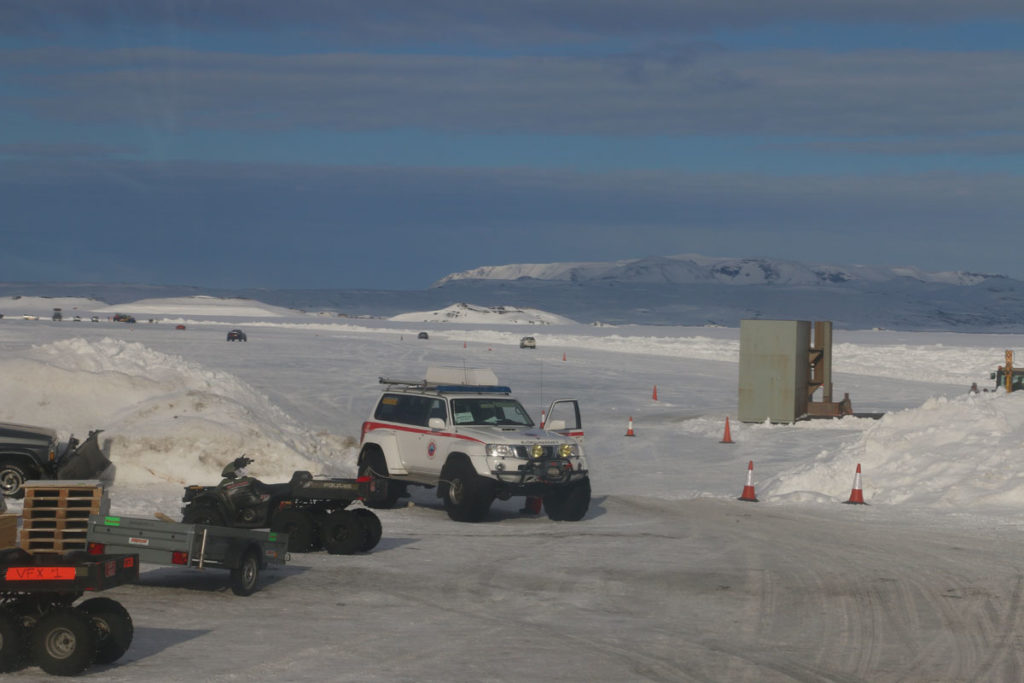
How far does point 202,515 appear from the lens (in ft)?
50.5

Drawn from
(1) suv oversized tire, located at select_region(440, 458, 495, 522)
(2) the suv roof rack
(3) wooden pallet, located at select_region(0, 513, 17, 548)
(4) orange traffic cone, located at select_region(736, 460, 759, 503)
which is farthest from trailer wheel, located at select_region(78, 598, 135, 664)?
(4) orange traffic cone, located at select_region(736, 460, 759, 503)

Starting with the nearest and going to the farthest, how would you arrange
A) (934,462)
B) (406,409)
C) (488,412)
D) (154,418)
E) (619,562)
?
(619,562) < (488,412) < (406,409) < (154,418) < (934,462)

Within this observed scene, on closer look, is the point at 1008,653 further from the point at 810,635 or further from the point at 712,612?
the point at 712,612

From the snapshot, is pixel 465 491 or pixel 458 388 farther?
pixel 458 388

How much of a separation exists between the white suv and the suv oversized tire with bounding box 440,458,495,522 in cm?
2

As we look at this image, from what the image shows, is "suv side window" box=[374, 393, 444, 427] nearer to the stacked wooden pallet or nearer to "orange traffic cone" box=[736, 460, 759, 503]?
"orange traffic cone" box=[736, 460, 759, 503]

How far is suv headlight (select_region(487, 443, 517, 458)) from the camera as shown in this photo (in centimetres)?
1906

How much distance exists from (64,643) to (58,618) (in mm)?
204

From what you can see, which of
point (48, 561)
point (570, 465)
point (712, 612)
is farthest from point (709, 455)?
point (48, 561)

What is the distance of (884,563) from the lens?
16.2 metres

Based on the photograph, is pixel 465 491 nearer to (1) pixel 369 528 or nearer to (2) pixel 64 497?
(1) pixel 369 528

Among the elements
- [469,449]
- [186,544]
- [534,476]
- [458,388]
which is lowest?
[186,544]

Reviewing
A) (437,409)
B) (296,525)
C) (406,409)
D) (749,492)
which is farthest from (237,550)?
(749,492)

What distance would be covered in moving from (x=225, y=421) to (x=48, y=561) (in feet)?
43.1
